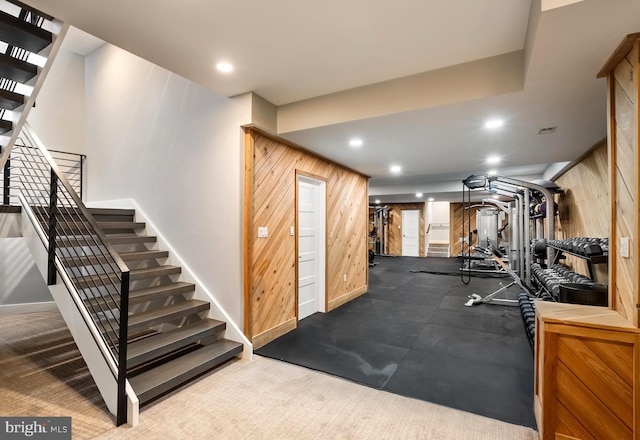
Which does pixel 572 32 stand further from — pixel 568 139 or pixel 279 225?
pixel 279 225

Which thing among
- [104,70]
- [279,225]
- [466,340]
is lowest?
[466,340]

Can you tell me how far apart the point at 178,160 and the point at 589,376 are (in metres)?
4.04

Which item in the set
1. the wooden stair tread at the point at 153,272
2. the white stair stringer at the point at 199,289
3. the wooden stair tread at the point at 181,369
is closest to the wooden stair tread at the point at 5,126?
the white stair stringer at the point at 199,289

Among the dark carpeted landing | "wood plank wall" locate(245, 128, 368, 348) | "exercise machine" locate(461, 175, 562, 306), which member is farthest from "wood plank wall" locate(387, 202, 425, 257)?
"wood plank wall" locate(245, 128, 368, 348)

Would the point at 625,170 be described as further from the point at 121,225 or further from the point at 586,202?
the point at 121,225

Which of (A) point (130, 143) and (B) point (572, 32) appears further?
(A) point (130, 143)

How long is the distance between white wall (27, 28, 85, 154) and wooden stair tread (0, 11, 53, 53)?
11.0 feet

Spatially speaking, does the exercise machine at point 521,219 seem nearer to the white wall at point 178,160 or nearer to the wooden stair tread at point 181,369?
the white wall at point 178,160

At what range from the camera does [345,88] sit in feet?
9.52

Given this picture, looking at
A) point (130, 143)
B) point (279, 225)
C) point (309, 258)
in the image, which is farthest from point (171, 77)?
point (309, 258)

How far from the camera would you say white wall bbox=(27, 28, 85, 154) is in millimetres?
5043

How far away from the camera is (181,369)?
249 centimetres

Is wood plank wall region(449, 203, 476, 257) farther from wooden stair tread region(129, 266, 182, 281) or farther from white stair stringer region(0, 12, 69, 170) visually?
white stair stringer region(0, 12, 69, 170)

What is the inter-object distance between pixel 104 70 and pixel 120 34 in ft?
12.5
